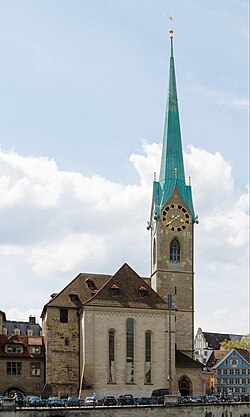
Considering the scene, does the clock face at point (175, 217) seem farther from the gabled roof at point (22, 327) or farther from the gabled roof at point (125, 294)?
the gabled roof at point (22, 327)

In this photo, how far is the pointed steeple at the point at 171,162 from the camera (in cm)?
8531

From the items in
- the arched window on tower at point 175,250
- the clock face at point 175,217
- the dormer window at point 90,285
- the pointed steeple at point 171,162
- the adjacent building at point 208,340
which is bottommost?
Answer: the adjacent building at point 208,340

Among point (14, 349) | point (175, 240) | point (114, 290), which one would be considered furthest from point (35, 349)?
point (175, 240)

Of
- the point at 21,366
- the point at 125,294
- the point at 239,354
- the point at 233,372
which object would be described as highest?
the point at 125,294

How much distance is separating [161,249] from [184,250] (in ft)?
9.12

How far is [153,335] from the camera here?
70500mm

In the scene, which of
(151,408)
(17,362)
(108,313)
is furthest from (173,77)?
(151,408)

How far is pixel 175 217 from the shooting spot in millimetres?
83875

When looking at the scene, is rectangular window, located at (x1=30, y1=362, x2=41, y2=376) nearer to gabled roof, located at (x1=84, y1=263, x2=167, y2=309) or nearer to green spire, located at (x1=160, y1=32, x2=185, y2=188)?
gabled roof, located at (x1=84, y1=263, x2=167, y2=309)

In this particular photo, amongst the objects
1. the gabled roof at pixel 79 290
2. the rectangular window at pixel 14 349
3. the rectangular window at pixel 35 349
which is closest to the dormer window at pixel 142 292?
the gabled roof at pixel 79 290

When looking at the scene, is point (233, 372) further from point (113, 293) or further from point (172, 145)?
point (113, 293)

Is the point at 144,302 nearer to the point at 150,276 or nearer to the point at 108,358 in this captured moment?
the point at 108,358

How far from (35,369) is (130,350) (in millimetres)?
9766

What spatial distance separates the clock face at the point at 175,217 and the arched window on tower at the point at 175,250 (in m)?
1.41
